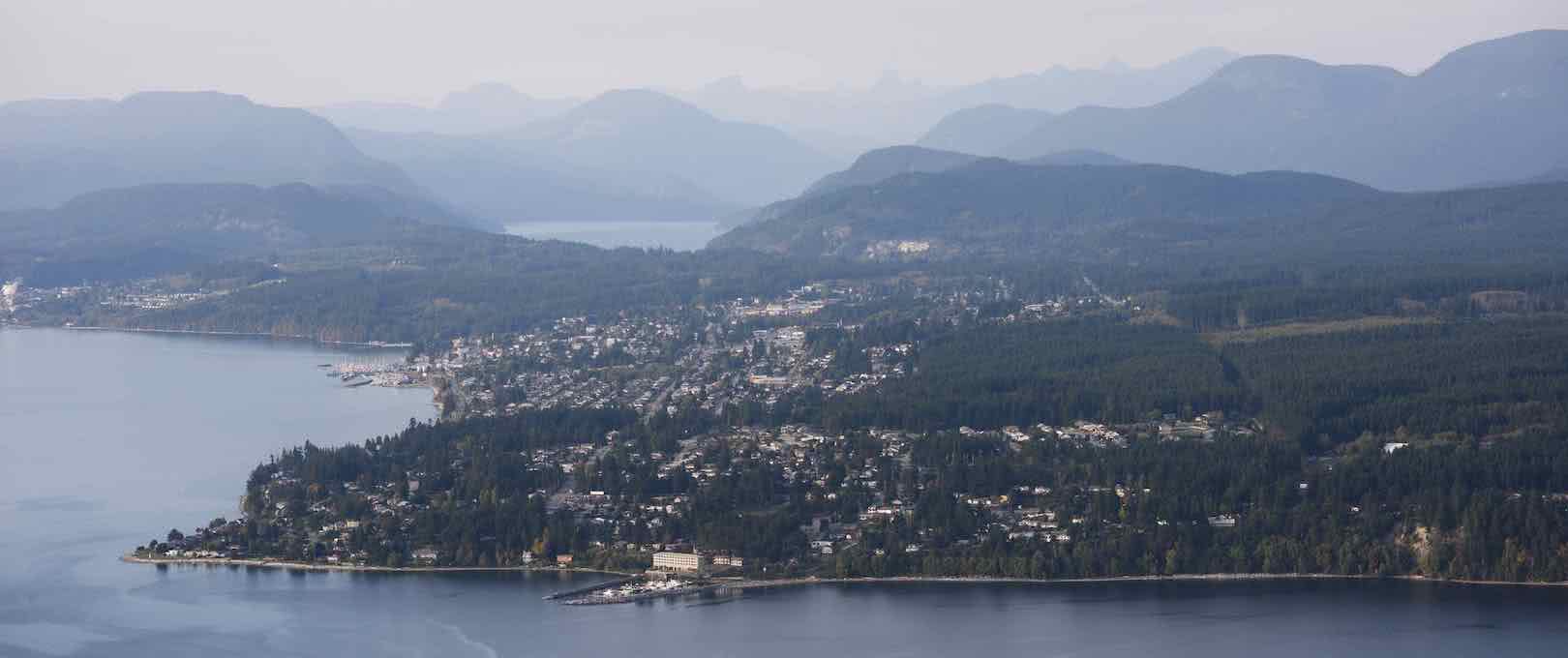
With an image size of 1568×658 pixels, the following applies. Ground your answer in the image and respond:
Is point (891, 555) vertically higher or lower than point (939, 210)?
lower

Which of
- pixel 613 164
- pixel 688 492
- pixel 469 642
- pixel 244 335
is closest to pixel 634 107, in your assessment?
pixel 613 164

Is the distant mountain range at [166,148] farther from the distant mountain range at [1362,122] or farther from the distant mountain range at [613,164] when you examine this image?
the distant mountain range at [1362,122]

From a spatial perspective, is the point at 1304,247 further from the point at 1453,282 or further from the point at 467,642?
the point at 467,642

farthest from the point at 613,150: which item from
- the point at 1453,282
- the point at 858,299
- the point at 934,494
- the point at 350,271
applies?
the point at 934,494

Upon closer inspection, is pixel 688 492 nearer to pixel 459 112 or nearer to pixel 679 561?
pixel 679 561

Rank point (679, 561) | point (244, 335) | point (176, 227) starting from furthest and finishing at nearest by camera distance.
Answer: point (176, 227)
point (244, 335)
point (679, 561)

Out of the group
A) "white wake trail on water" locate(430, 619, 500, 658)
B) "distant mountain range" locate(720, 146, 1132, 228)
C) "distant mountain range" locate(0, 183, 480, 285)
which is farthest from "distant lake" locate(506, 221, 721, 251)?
"white wake trail on water" locate(430, 619, 500, 658)
